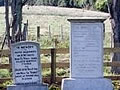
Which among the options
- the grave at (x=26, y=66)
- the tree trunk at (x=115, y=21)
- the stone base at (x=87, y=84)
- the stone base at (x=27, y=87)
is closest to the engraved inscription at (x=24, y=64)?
the grave at (x=26, y=66)

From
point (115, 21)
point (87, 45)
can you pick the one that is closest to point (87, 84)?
point (87, 45)

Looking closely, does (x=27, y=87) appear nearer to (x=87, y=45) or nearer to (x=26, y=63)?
(x=26, y=63)

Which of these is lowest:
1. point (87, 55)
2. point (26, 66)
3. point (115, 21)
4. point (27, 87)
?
point (27, 87)

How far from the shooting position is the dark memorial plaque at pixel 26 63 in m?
10.3

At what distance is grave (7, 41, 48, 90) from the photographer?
10281 millimetres

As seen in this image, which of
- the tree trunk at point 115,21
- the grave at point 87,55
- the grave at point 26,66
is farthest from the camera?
the tree trunk at point 115,21

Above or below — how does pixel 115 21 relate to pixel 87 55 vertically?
above

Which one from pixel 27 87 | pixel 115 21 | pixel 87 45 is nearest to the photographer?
pixel 27 87

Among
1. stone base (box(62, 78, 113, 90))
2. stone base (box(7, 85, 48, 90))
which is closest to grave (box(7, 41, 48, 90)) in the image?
stone base (box(7, 85, 48, 90))

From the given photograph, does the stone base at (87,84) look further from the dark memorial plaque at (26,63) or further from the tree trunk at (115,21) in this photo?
the tree trunk at (115,21)

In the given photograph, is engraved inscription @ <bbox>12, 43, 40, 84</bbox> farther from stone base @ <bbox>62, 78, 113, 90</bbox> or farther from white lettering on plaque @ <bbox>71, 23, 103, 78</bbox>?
white lettering on plaque @ <bbox>71, 23, 103, 78</bbox>

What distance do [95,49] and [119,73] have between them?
510cm

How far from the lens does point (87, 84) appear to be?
10.7 m

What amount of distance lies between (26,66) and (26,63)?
6 cm
